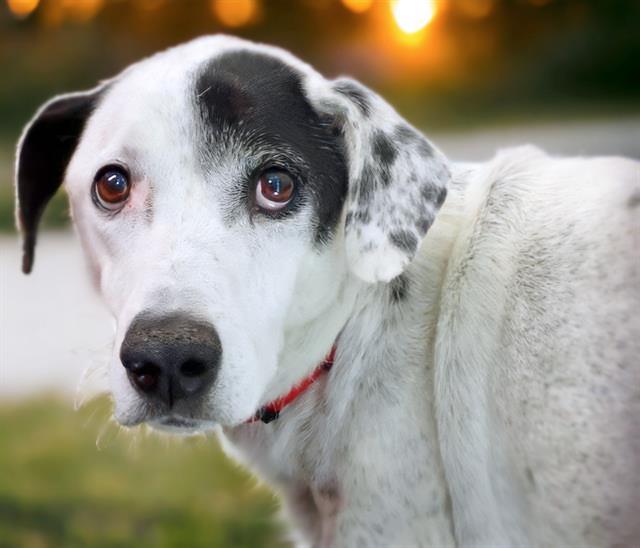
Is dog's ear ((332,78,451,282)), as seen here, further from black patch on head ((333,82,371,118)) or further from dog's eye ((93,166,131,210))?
dog's eye ((93,166,131,210))

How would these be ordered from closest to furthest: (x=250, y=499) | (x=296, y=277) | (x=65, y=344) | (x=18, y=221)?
(x=296, y=277)
(x=18, y=221)
(x=250, y=499)
(x=65, y=344)

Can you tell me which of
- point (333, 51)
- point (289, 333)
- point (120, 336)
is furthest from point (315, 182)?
point (333, 51)

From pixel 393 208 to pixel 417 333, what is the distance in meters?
0.25

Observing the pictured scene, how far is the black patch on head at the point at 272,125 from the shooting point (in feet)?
4.62

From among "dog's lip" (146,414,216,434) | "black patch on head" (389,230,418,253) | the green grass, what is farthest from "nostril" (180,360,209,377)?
the green grass

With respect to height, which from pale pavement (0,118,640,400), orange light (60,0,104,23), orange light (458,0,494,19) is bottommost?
pale pavement (0,118,640,400)

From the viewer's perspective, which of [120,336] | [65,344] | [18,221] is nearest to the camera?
[120,336]

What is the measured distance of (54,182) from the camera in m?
1.84

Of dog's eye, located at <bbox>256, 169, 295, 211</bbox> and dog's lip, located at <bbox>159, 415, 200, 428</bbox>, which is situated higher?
dog's eye, located at <bbox>256, 169, 295, 211</bbox>

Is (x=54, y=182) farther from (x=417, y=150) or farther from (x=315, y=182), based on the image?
(x=417, y=150)

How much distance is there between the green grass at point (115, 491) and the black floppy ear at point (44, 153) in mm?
904

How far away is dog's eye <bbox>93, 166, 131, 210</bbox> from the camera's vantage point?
1.44 meters

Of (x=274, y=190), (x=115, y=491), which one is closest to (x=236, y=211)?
(x=274, y=190)

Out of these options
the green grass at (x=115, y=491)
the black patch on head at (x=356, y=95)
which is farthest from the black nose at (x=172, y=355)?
the green grass at (x=115, y=491)
